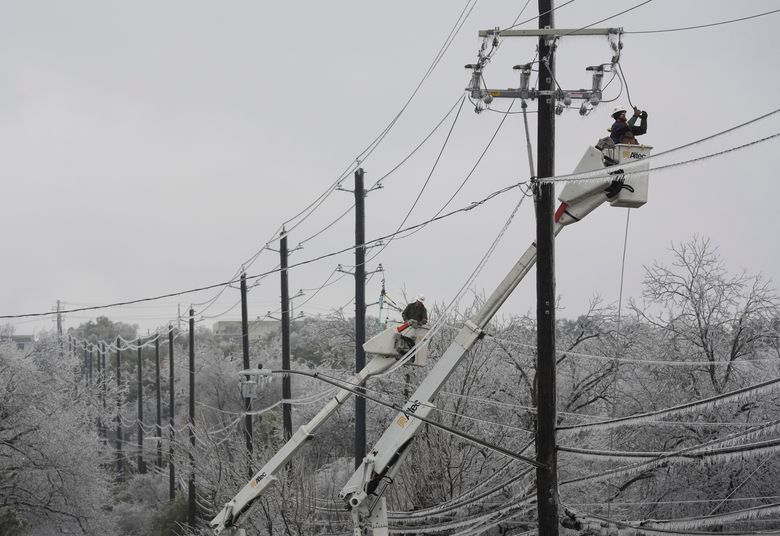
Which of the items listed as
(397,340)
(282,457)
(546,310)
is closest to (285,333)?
(282,457)

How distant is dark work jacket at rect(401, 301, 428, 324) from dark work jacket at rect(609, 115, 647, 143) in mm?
4014

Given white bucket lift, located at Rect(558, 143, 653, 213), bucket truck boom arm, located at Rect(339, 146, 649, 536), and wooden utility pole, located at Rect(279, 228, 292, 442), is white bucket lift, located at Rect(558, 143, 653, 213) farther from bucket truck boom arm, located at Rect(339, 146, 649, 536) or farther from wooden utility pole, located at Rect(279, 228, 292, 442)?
wooden utility pole, located at Rect(279, 228, 292, 442)

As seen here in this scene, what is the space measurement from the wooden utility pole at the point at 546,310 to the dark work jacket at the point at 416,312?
3455 mm

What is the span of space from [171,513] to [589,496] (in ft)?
72.8

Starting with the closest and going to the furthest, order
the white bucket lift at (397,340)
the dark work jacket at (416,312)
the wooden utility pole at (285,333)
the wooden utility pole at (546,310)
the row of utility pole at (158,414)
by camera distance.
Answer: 1. the wooden utility pole at (546,310)
2. the dark work jacket at (416,312)
3. the white bucket lift at (397,340)
4. the wooden utility pole at (285,333)
5. the row of utility pole at (158,414)

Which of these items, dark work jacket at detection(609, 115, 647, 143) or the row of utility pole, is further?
the row of utility pole

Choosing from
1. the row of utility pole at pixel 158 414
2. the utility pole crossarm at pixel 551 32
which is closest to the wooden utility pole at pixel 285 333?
the row of utility pole at pixel 158 414

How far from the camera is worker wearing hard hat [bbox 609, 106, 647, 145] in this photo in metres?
11.0

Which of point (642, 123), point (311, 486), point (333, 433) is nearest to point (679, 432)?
point (311, 486)

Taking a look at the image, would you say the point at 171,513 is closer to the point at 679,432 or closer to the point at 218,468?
the point at 218,468

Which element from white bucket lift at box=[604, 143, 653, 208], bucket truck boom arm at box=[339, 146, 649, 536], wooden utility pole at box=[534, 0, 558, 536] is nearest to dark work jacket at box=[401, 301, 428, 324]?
bucket truck boom arm at box=[339, 146, 649, 536]

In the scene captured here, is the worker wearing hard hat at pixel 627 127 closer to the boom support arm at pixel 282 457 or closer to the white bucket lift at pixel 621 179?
the white bucket lift at pixel 621 179

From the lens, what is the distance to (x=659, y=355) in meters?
25.4

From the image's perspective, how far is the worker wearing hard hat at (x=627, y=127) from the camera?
10977mm
